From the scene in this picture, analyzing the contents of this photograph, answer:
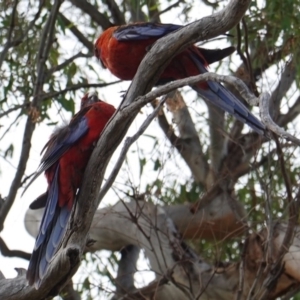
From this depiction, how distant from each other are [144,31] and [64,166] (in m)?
0.66

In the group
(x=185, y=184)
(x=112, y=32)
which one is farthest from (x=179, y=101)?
(x=185, y=184)

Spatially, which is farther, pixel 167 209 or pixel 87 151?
pixel 167 209

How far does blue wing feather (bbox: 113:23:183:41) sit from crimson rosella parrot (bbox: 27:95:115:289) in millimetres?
314

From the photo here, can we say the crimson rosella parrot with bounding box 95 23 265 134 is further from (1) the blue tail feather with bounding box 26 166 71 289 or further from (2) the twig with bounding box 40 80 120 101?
(2) the twig with bounding box 40 80 120 101

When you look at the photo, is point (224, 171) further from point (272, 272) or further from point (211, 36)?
point (211, 36)

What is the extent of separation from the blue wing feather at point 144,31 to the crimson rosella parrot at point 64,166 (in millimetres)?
314

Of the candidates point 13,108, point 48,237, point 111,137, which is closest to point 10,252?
point 13,108

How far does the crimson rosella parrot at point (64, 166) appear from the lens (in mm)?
3221

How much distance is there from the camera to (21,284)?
304 cm

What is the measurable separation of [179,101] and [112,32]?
0.70 metres

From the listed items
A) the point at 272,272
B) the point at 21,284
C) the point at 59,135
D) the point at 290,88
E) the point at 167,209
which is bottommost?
the point at 21,284

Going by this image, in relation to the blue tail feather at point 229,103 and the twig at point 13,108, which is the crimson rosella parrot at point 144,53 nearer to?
the blue tail feather at point 229,103

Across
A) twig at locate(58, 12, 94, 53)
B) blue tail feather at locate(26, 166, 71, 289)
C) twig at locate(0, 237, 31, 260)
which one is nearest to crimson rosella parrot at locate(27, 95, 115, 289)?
blue tail feather at locate(26, 166, 71, 289)

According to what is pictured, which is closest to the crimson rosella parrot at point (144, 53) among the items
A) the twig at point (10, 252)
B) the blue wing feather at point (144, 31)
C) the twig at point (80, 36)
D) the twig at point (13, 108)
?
the blue wing feather at point (144, 31)
